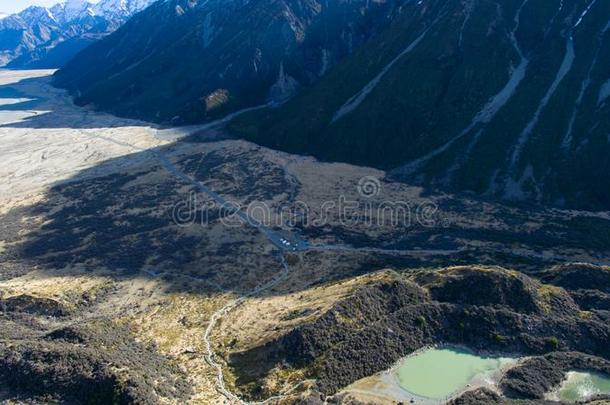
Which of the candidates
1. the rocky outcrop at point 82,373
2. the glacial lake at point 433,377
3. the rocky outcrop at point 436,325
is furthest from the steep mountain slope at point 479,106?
the rocky outcrop at point 82,373

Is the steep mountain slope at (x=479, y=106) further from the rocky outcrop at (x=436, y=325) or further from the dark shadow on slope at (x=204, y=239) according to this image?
the rocky outcrop at (x=436, y=325)

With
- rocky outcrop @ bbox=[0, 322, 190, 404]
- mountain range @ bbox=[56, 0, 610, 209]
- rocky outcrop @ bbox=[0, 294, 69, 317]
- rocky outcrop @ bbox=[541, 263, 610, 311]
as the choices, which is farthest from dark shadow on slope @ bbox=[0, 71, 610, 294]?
rocky outcrop @ bbox=[0, 322, 190, 404]

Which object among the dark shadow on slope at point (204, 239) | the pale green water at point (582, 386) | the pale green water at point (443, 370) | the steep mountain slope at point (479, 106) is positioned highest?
the steep mountain slope at point (479, 106)

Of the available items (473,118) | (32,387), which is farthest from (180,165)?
(32,387)

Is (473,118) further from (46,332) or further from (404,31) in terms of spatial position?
(46,332)

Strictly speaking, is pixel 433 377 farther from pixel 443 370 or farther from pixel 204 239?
pixel 204 239

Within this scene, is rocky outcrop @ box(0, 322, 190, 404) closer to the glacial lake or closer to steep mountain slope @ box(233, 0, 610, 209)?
the glacial lake

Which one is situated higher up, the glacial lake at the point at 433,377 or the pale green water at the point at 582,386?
the glacial lake at the point at 433,377

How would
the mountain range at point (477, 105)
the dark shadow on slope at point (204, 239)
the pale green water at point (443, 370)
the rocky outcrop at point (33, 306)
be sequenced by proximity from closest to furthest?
the pale green water at point (443, 370) < the rocky outcrop at point (33, 306) < the dark shadow on slope at point (204, 239) < the mountain range at point (477, 105)
